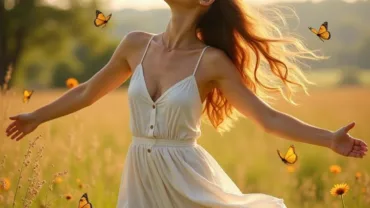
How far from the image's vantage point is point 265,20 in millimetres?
4387

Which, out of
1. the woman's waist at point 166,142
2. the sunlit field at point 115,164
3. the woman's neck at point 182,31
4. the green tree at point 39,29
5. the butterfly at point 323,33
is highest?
the woman's neck at point 182,31

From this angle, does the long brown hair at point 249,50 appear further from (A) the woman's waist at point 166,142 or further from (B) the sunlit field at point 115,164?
(B) the sunlit field at point 115,164

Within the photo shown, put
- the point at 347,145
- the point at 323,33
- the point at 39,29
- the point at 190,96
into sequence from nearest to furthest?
1. the point at 347,145
2. the point at 190,96
3. the point at 323,33
4. the point at 39,29

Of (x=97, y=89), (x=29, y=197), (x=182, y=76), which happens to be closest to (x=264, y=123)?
(x=182, y=76)

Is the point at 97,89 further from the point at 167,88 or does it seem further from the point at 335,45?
the point at 335,45

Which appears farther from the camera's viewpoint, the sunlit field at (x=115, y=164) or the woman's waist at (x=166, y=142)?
the sunlit field at (x=115, y=164)

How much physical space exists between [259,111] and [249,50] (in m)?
0.38

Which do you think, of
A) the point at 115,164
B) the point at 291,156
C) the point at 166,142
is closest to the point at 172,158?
the point at 166,142

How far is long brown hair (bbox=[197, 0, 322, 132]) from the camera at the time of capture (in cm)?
420

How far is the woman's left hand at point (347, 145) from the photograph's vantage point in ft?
11.9

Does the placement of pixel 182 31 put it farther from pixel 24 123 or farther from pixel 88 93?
pixel 24 123

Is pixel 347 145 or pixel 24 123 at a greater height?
pixel 347 145

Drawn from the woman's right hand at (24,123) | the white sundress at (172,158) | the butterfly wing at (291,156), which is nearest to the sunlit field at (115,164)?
the woman's right hand at (24,123)

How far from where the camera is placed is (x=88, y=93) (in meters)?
4.39
